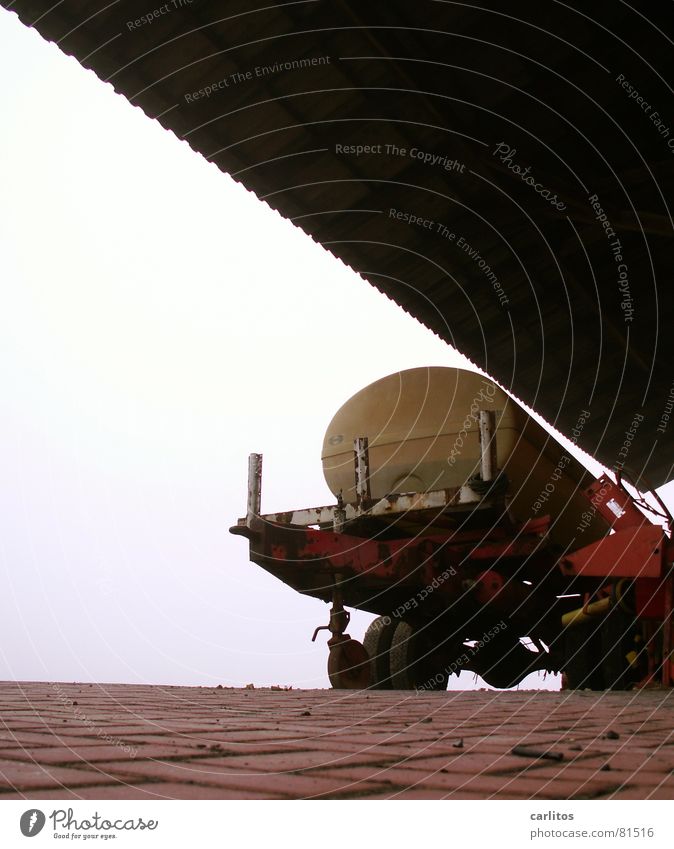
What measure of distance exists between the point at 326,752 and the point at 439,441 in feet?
18.2

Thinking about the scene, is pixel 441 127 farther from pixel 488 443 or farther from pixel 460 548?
pixel 460 548

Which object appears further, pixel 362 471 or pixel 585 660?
pixel 362 471

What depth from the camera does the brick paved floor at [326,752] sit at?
61.5 inches

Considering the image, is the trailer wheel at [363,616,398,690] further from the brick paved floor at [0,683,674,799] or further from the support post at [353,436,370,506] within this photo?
the brick paved floor at [0,683,674,799]

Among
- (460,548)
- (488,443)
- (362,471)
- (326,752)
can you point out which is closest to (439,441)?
(488,443)

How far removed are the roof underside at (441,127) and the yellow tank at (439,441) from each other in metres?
1.80

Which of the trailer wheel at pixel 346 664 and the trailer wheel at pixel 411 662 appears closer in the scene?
the trailer wheel at pixel 346 664

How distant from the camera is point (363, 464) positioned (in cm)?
752

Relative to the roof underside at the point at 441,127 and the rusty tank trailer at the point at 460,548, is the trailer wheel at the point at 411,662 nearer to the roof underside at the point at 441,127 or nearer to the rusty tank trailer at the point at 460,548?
the rusty tank trailer at the point at 460,548

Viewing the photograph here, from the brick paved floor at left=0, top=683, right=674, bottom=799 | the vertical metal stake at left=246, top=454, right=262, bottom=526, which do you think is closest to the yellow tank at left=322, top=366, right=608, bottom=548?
the vertical metal stake at left=246, top=454, right=262, bottom=526

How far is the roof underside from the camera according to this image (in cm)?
629

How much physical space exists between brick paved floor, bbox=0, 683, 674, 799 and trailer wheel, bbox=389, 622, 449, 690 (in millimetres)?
4062

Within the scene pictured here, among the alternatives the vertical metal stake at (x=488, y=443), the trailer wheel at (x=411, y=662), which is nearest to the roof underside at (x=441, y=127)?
the vertical metal stake at (x=488, y=443)

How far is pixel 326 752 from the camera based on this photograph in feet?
6.77
